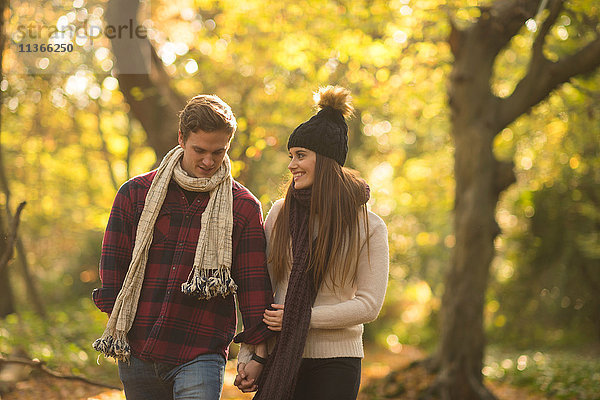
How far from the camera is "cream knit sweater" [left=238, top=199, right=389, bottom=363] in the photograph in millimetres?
3172

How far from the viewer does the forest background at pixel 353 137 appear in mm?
8477

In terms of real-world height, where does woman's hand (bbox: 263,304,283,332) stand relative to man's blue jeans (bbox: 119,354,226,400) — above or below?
above

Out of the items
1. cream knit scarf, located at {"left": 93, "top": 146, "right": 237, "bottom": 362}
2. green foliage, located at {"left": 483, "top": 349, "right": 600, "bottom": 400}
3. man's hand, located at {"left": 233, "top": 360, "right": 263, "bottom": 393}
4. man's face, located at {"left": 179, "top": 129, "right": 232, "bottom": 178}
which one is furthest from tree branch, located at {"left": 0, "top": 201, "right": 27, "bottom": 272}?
green foliage, located at {"left": 483, "top": 349, "right": 600, "bottom": 400}

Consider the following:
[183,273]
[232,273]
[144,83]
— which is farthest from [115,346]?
[144,83]

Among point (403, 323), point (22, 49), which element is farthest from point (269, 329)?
Answer: point (403, 323)

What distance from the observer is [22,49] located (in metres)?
8.86

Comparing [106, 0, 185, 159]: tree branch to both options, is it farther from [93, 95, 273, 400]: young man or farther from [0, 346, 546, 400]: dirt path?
[93, 95, 273, 400]: young man

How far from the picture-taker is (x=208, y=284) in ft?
9.82

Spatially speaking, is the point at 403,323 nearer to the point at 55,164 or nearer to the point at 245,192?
the point at 55,164

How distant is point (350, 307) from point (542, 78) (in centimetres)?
585

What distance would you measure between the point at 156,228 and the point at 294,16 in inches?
285

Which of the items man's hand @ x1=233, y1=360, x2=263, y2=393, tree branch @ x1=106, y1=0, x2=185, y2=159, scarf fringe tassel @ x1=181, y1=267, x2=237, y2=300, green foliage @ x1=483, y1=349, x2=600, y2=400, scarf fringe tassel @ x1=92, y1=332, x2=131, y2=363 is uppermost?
tree branch @ x1=106, y1=0, x2=185, y2=159

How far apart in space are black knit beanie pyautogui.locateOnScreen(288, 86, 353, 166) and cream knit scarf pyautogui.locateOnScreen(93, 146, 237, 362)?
0.48m

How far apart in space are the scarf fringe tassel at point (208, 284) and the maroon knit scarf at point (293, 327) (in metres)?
0.32
